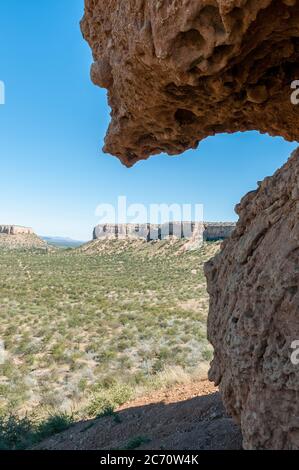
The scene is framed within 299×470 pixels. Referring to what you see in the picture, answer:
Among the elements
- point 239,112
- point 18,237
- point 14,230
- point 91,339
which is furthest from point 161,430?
point 14,230

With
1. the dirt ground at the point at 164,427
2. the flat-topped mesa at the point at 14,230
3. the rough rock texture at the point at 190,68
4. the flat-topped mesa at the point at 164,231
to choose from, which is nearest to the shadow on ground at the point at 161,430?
the dirt ground at the point at 164,427

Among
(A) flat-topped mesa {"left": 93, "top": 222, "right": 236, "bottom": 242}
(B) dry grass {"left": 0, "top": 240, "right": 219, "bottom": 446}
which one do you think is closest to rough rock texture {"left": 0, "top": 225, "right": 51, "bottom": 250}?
(A) flat-topped mesa {"left": 93, "top": 222, "right": 236, "bottom": 242}

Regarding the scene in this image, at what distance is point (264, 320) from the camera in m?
3.44

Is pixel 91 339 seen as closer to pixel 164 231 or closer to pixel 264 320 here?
pixel 264 320

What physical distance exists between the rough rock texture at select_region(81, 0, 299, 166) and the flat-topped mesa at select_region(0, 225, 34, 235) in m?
121

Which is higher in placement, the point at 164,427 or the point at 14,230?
the point at 14,230

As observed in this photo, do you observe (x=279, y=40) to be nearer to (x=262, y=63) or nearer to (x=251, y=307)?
(x=262, y=63)

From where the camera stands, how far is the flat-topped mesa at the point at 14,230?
4678 inches

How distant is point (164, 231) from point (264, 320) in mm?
77302

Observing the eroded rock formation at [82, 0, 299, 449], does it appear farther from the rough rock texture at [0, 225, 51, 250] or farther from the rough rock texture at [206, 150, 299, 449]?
the rough rock texture at [0, 225, 51, 250]

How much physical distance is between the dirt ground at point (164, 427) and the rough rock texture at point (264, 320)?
4.24 feet

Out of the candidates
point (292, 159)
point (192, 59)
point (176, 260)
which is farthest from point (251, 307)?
point (176, 260)

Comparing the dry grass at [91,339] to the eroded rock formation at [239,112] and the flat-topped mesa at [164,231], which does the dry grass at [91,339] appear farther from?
the flat-topped mesa at [164,231]
